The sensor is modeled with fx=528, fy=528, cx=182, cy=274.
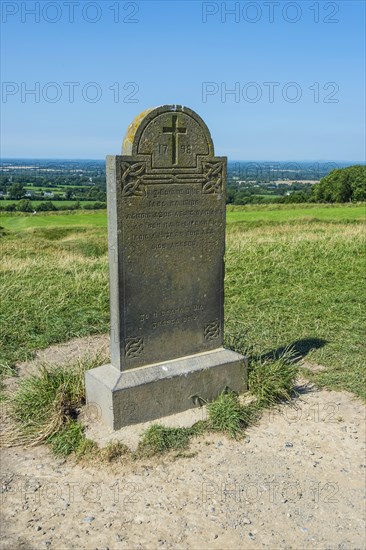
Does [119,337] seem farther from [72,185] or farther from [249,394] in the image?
[72,185]

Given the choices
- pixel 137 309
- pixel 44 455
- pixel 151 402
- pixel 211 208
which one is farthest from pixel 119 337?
pixel 211 208

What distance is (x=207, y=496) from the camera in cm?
430

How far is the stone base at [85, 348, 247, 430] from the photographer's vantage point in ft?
17.0

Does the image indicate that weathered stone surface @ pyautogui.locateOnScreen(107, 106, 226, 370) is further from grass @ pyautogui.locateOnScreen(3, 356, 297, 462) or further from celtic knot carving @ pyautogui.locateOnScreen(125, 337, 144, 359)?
grass @ pyautogui.locateOnScreen(3, 356, 297, 462)

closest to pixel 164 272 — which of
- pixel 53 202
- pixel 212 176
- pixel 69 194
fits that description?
pixel 212 176

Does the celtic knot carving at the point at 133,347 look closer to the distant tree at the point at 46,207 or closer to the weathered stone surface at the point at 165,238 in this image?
the weathered stone surface at the point at 165,238

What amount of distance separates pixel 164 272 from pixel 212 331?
3.17 ft

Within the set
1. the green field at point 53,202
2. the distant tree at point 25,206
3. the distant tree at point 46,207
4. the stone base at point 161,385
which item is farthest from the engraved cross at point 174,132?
the green field at point 53,202

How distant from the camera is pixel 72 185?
1586 inches

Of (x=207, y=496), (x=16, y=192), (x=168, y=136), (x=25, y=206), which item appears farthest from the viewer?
(x=16, y=192)

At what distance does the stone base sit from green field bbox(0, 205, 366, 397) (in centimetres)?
90

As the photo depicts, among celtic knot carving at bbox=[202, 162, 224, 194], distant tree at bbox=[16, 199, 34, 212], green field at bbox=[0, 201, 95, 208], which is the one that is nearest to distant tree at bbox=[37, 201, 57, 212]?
green field at bbox=[0, 201, 95, 208]

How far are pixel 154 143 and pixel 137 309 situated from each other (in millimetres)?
1633

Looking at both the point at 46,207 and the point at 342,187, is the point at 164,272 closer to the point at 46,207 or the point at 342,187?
the point at 46,207
